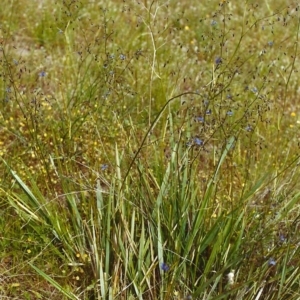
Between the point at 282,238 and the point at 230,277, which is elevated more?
the point at 282,238

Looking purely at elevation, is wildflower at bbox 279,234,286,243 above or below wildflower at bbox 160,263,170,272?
above

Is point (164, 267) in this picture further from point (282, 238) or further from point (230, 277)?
point (282, 238)

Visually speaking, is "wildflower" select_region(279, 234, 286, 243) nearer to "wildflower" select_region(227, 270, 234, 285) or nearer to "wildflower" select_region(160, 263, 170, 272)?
"wildflower" select_region(227, 270, 234, 285)

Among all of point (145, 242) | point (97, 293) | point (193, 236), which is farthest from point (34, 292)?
point (193, 236)

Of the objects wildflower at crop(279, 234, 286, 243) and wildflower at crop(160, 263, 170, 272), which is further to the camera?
wildflower at crop(279, 234, 286, 243)

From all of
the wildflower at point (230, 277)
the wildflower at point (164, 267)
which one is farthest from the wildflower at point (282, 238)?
the wildflower at point (164, 267)

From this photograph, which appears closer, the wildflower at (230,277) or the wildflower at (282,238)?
the wildflower at (230,277)

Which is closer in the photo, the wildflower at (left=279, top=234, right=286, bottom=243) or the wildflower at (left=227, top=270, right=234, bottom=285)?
the wildflower at (left=227, top=270, right=234, bottom=285)

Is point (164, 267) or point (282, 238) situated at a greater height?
point (282, 238)

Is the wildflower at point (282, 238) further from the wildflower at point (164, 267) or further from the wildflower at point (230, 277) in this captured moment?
the wildflower at point (164, 267)

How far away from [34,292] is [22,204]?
0.64 metres

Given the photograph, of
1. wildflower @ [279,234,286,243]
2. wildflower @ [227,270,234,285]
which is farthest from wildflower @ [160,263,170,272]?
wildflower @ [279,234,286,243]

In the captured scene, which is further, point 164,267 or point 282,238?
Answer: point 282,238

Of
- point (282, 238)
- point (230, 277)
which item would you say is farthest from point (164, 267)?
point (282, 238)
